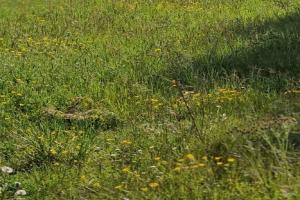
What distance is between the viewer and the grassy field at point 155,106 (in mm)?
4898

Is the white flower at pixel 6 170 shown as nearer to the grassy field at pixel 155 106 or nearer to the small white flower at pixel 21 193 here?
the grassy field at pixel 155 106

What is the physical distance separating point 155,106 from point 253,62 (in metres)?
2.13

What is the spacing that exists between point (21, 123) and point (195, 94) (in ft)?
7.50

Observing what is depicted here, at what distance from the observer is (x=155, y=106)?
294 inches

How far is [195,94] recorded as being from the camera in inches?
302

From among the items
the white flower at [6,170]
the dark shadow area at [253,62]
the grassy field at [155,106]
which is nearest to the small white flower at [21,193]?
the grassy field at [155,106]

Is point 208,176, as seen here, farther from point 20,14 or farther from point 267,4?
point 20,14

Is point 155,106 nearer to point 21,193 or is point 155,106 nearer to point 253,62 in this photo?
point 253,62

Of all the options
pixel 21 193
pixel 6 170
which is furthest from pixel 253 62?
pixel 21 193

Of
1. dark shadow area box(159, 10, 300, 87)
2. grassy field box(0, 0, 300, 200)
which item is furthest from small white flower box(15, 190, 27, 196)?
dark shadow area box(159, 10, 300, 87)

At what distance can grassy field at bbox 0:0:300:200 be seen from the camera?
4.90 meters

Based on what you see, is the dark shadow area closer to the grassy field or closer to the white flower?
the grassy field

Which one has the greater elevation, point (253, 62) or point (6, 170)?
point (253, 62)

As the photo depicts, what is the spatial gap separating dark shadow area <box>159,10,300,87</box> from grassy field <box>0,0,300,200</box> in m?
0.03
